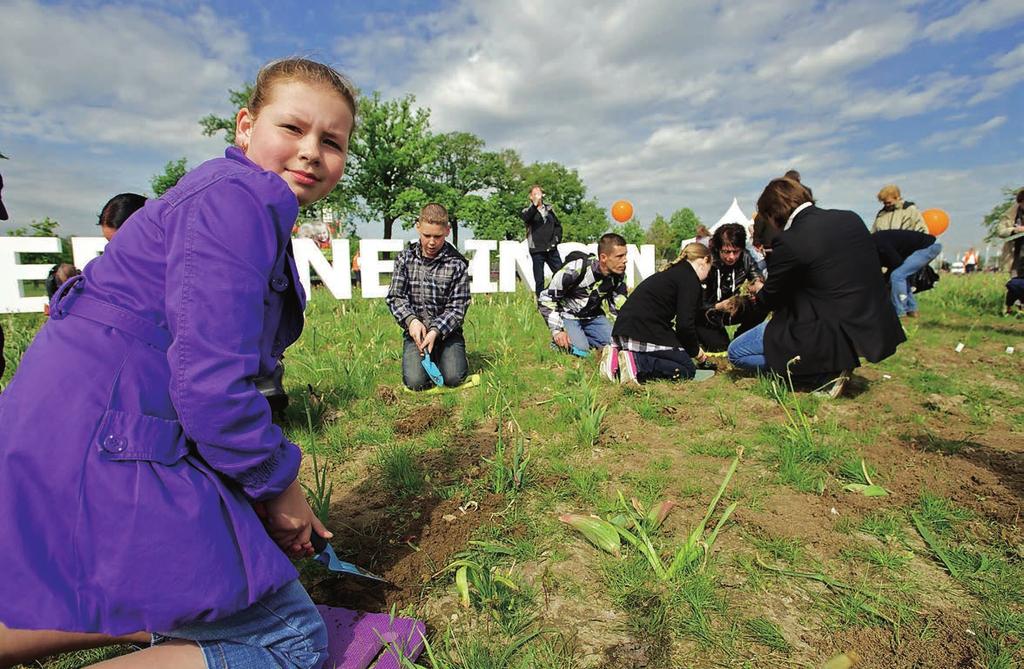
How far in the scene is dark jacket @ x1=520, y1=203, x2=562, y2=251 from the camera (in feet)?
30.6

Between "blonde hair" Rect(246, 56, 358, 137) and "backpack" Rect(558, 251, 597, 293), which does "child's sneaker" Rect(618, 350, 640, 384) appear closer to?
"backpack" Rect(558, 251, 597, 293)

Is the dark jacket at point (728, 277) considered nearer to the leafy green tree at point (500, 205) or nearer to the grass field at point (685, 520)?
the grass field at point (685, 520)

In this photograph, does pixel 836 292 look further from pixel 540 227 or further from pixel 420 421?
pixel 540 227

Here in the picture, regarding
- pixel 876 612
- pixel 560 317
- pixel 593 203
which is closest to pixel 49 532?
pixel 876 612

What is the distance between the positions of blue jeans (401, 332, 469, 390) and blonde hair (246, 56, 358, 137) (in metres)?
3.17

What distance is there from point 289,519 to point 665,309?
381 centimetres

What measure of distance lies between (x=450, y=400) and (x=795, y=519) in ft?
7.97

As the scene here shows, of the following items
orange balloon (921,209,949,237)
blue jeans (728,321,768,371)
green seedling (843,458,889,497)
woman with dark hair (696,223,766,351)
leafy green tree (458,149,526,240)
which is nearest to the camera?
green seedling (843,458,889,497)

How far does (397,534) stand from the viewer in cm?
208

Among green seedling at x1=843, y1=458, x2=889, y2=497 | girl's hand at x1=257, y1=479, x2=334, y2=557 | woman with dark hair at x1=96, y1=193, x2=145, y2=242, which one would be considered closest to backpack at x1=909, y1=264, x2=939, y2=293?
green seedling at x1=843, y1=458, x2=889, y2=497

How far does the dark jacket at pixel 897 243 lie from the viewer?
17.9 feet

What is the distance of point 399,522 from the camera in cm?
217

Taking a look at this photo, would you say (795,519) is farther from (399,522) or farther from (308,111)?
(308,111)

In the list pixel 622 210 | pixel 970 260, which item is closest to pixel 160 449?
pixel 622 210
